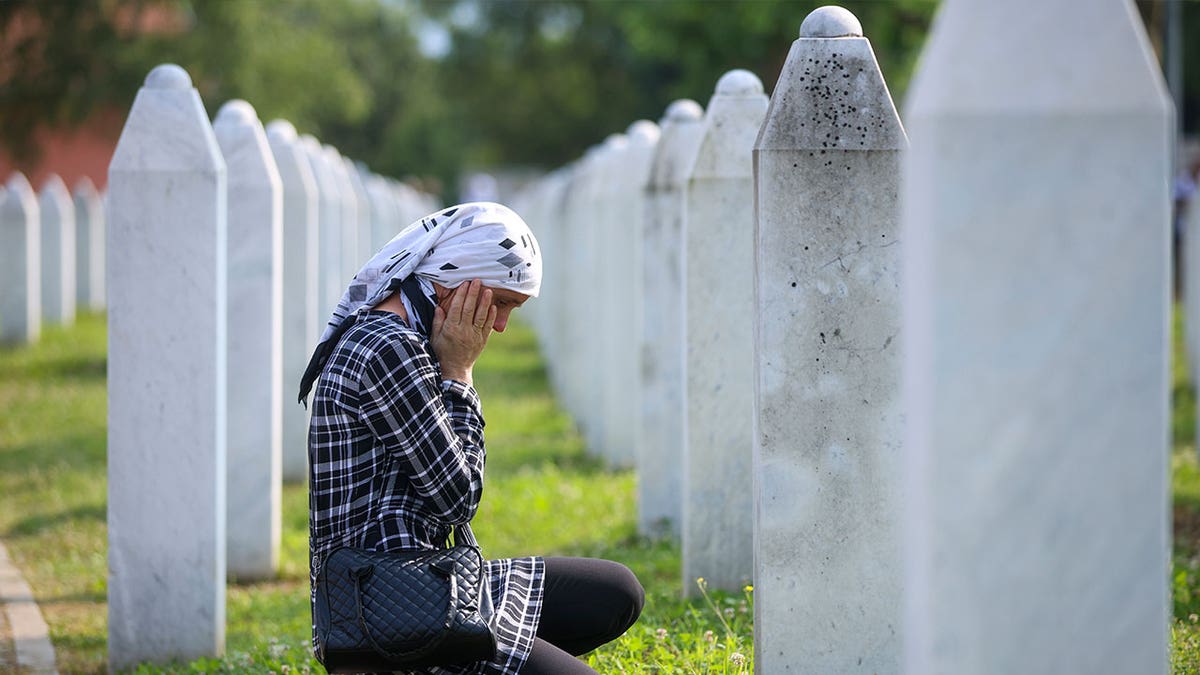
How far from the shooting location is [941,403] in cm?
286

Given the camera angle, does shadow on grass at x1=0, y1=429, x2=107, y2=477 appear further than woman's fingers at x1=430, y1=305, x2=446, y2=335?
Yes

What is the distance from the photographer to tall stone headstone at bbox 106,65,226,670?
5859 millimetres

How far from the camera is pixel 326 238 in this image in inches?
456

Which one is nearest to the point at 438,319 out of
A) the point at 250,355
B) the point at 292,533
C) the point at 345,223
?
the point at 250,355

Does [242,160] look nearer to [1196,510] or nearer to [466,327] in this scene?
[466,327]

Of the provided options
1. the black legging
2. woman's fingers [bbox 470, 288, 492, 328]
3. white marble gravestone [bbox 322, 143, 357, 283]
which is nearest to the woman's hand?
woman's fingers [bbox 470, 288, 492, 328]

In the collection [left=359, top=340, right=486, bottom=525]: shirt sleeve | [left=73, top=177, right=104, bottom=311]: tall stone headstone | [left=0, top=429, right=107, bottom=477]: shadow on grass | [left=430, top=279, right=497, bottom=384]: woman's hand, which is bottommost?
[left=0, top=429, right=107, bottom=477]: shadow on grass

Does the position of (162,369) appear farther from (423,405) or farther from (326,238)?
(326,238)

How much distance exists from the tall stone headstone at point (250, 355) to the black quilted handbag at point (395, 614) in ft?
13.7

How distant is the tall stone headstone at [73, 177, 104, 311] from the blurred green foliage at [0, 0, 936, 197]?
1.18 meters

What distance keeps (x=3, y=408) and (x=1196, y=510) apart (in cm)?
1055

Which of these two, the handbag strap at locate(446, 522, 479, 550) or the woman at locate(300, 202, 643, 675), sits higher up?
the woman at locate(300, 202, 643, 675)

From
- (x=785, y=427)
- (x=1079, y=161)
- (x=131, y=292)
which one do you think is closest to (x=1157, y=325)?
(x=1079, y=161)

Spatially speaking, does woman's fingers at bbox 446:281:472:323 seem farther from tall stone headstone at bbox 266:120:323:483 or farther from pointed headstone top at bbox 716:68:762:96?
tall stone headstone at bbox 266:120:323:483
